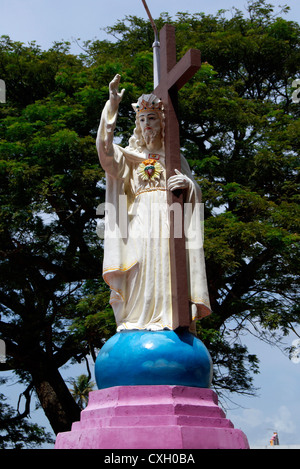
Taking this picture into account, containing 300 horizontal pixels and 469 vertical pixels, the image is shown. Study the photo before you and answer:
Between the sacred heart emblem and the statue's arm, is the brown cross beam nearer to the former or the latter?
the sacred heart emblem

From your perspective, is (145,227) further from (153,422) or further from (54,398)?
(54,398)

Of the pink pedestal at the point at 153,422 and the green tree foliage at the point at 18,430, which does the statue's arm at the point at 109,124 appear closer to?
the pink pedestal at the point at 153,422

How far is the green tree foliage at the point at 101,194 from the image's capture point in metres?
12.8

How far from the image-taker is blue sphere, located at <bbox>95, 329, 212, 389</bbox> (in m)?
5.81

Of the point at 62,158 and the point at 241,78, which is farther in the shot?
the point at 241,78

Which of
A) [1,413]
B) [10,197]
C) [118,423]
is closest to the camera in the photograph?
[118,423]

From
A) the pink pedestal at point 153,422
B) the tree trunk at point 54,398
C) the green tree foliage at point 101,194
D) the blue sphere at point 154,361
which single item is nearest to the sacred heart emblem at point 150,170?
the blue sphere at point 154,361

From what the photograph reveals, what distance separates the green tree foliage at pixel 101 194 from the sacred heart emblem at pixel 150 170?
490 cm

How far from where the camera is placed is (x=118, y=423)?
5.44 m

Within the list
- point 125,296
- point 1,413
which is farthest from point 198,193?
point 1,413

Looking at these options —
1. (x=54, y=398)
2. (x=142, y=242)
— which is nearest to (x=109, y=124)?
(x=142, y=242)

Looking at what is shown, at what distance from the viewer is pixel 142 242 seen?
6.66 m

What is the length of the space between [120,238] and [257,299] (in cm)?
763

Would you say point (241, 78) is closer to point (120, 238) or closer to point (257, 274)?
point (257, 274)
